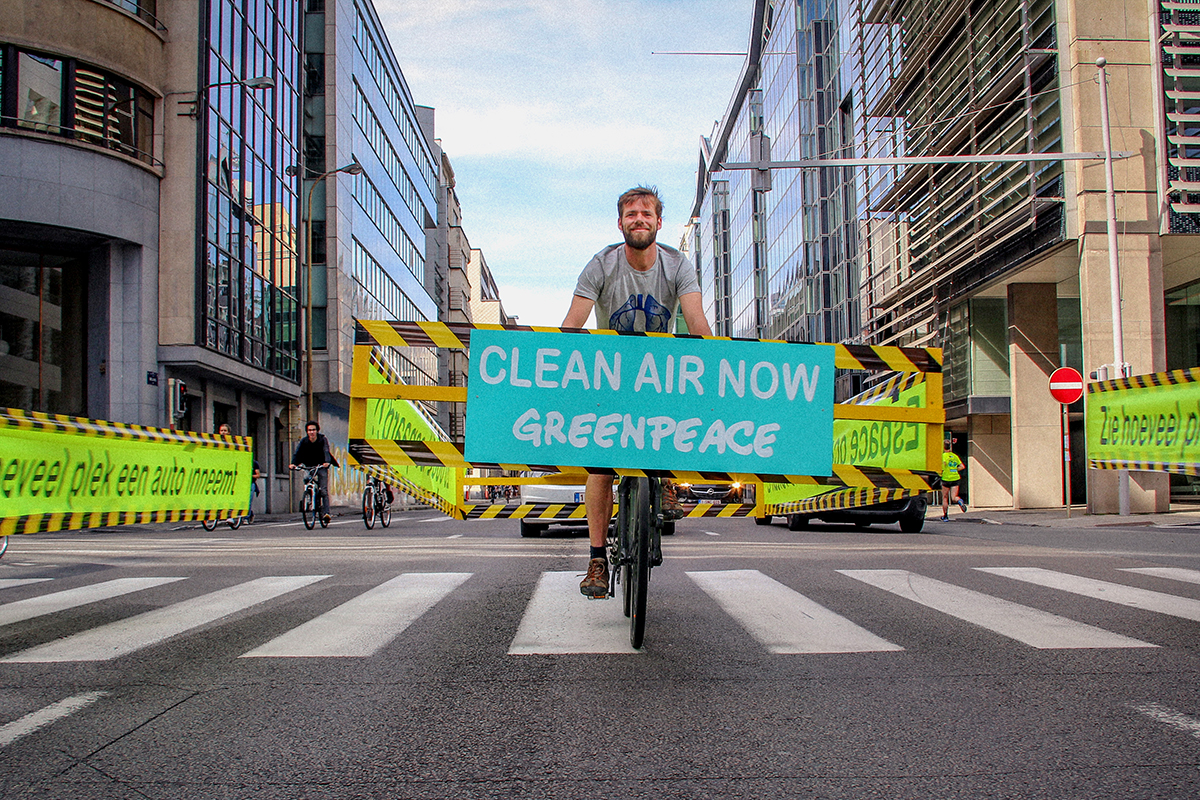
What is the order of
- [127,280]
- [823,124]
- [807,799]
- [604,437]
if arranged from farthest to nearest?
[823,124], [127,280], [604,437], [807,799]

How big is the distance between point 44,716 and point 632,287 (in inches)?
127

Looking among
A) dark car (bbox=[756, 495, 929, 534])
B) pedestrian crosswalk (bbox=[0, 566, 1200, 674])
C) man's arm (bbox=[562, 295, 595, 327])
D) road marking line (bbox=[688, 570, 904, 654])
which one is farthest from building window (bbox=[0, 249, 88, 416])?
man's arm (bbox=[562, 295, 595, 327])

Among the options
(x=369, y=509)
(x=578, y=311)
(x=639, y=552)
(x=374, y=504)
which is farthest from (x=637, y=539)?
(x=374, y=504)

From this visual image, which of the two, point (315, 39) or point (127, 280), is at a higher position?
point (315, 39)

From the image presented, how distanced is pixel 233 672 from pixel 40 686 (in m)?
0.71

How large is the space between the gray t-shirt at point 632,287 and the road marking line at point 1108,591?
3204 millimetres

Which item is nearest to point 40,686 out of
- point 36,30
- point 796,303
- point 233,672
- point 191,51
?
point 233,672

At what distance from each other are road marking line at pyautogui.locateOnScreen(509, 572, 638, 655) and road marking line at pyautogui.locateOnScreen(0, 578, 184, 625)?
2.85m

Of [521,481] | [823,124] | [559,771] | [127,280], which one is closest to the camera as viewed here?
[559,771]

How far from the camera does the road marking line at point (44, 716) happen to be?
327 centimetres

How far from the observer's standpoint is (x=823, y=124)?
4669cm

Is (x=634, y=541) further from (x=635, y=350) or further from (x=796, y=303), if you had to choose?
(x=796, y=303)

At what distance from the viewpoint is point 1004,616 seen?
220 inches

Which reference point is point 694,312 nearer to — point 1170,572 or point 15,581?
point 1170,572
